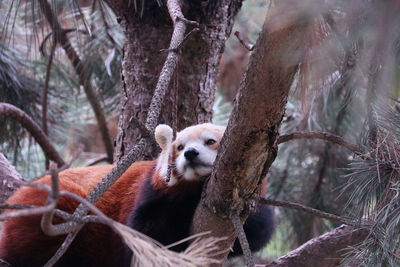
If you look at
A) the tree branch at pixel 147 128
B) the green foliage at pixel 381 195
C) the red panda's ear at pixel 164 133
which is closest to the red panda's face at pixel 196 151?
the red panda's ear at pixel 164 133

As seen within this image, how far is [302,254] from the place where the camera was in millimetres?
2297

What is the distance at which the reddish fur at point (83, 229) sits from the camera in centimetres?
238

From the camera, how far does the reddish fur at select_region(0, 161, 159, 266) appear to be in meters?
2.38

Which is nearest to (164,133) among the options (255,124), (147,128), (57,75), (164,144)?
(164,144)

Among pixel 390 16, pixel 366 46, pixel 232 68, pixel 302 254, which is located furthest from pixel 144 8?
pixel 232 68

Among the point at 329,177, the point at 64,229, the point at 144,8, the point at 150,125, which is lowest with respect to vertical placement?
the point at 329,177

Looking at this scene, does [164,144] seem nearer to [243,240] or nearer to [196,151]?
[196,151]

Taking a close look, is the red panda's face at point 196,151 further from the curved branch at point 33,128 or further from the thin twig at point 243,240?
the curved branch at point 33,128

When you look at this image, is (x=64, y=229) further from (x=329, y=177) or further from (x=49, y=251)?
(x=329, y=177)

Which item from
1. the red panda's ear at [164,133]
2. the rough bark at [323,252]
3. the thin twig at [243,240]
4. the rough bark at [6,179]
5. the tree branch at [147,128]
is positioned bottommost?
the rough bark at [323,252]

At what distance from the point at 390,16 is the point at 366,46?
8.7 inches

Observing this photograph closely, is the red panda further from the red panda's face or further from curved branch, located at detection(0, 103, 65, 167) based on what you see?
curved branch, located at detection(0, 103, 65, 167)

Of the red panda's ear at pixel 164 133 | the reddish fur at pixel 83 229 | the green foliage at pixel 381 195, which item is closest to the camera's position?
the green foliage at pixel 381 195

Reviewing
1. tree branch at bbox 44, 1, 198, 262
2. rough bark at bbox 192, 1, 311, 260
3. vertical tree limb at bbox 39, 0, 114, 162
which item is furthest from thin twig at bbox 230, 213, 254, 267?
vertical tree limb at bbox 39, 0, 114, 162
